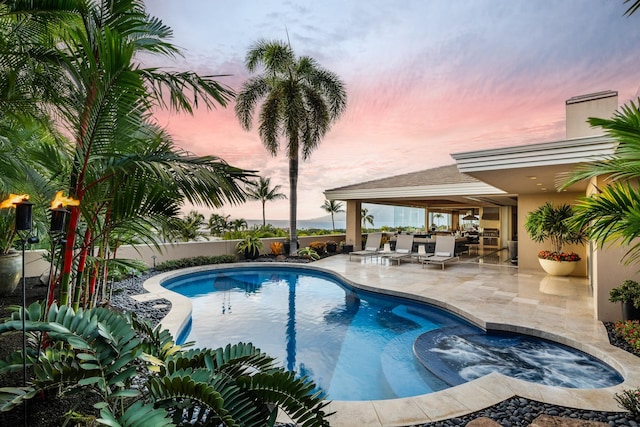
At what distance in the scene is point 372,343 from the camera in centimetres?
578

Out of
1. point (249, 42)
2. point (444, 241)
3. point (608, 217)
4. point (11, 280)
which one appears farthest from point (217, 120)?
point (608, 217)

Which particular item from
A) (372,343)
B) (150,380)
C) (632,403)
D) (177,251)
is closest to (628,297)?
(632,403)

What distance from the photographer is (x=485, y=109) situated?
12.4 meters

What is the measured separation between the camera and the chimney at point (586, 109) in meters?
8.41

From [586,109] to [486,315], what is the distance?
6808mm

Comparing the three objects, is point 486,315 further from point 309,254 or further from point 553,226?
point 309,254

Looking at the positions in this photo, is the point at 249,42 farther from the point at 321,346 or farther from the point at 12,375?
the point at 12,375

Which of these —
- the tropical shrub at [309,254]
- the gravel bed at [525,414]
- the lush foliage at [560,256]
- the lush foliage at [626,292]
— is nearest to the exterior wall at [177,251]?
the tropical shrub at [309,254]

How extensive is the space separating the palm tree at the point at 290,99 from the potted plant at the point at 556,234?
876 cm

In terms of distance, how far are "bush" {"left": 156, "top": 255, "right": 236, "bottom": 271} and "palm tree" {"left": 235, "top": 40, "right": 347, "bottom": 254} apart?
4.83 m

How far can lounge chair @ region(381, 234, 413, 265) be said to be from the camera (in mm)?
13258

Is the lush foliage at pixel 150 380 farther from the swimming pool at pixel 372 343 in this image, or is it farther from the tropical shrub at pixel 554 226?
the tropical shrub at pixel 554 226

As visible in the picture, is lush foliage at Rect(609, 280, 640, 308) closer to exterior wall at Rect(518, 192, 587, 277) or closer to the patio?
the patio

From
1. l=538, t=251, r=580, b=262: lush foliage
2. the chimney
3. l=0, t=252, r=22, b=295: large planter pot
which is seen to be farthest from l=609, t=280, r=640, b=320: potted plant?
l=0, t=252, r=22, b=295: large planter pot
